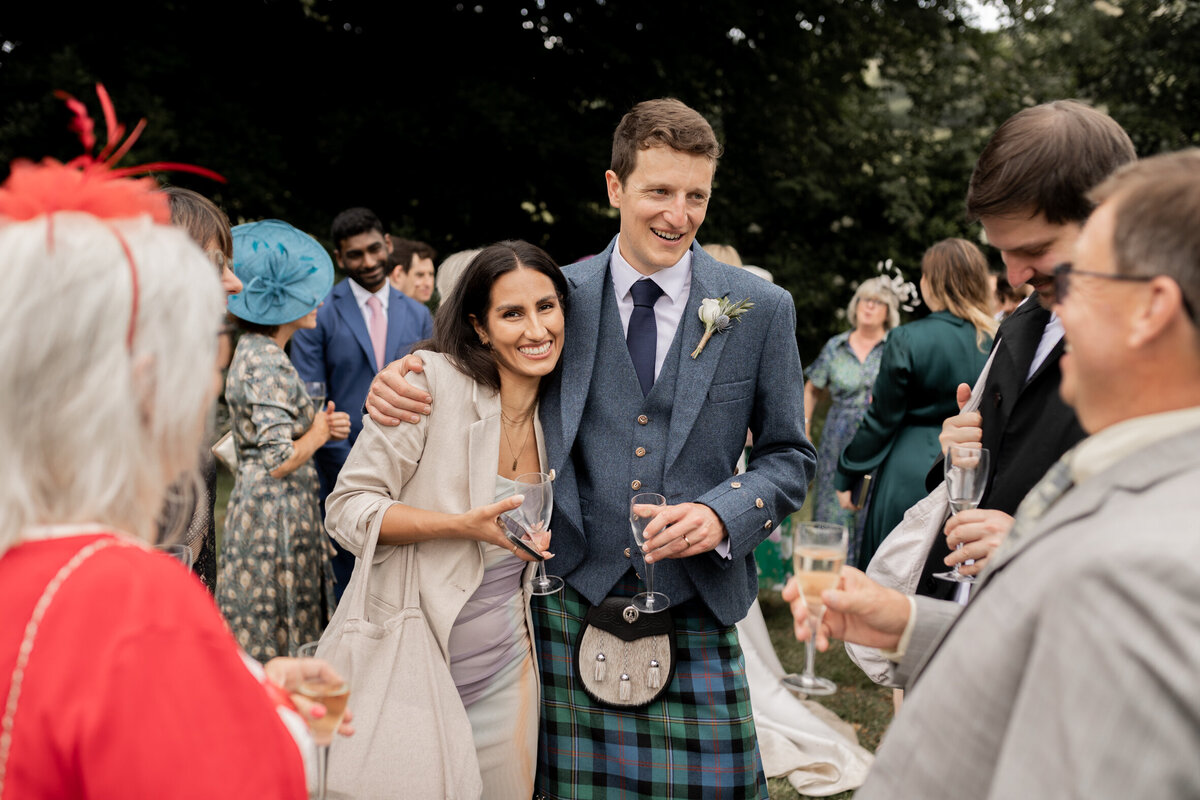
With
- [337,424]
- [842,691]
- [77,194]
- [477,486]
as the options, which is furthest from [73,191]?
[842,691]

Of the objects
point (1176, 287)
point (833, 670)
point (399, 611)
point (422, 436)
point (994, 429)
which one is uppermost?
point (1176, 287)

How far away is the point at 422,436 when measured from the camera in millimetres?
2760

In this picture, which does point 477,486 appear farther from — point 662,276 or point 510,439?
point 662,276

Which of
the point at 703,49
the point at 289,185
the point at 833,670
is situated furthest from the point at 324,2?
the point at 833,670

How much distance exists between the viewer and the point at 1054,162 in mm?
2168

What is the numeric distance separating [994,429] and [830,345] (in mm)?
4960

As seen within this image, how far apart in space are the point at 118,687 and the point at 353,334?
481cm

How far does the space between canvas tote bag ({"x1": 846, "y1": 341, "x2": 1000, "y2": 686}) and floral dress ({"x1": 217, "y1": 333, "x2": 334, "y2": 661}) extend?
285cm

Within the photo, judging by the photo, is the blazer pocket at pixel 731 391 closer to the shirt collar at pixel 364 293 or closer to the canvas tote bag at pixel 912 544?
the canvas tote bag at pixel 912 544

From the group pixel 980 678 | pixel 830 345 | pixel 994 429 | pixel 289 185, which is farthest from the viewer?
pixel 289 185

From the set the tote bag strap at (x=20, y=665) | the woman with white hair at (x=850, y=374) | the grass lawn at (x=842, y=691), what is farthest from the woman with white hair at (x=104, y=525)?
the woman with white hair at (x=850, y=374)

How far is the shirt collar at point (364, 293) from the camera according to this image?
19.5ft

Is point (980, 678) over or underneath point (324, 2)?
underneath

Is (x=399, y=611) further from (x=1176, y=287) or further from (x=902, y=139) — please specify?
(x=902, y=139)
